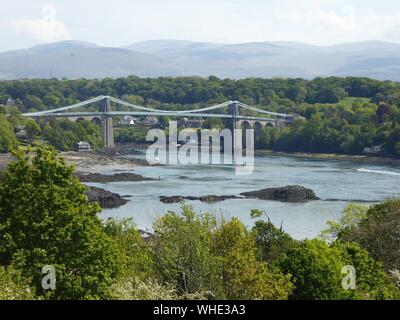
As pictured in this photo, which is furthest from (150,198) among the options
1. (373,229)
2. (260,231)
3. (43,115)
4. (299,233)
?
(43,115)

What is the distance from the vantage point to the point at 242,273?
8.59 meters

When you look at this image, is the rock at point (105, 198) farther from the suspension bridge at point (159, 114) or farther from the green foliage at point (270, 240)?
the suspension bridge at point (159, 114)

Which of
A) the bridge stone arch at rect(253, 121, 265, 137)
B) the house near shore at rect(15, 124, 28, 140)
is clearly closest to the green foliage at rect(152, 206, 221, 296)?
the house near shore at rect(15, 124, 28, 140)

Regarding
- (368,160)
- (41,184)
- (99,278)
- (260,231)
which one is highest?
(41,184)

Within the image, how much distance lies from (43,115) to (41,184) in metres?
51.3

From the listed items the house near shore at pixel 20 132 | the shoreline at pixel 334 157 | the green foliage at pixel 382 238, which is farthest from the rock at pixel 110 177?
the green foliage at pixel 382 238

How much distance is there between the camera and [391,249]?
1197cm

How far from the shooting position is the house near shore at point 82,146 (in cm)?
5053

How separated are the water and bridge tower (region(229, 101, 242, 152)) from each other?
437 inches

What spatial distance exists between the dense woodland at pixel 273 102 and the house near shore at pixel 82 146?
45cm

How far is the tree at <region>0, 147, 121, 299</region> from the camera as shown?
7.59 metres

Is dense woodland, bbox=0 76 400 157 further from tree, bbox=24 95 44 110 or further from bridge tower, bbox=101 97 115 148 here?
bridge tower, bbox=101 97 115 148

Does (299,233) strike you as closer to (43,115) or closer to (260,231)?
(260,231)
